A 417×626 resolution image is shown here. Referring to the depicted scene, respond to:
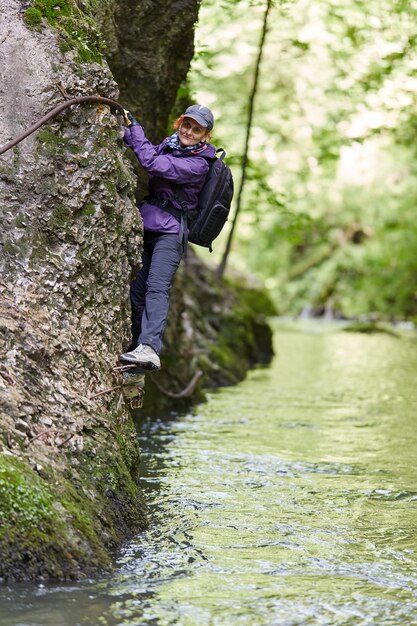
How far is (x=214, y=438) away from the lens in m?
9.88

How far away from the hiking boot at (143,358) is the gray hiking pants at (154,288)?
0.10 metres

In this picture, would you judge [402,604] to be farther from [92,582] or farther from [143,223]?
[143,223]

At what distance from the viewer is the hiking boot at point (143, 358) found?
6328 mm

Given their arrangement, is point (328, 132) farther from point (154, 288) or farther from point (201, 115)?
point (154, 288)

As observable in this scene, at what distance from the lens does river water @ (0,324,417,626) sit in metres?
4.67

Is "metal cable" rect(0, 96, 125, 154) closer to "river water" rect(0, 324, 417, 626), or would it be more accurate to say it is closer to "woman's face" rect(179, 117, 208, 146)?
"woman's face" rect(179, 117, 208, 146)

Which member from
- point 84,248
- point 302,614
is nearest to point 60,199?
point 84,248

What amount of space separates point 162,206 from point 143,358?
1.27 meters

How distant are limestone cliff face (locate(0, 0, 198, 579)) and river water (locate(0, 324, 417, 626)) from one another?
34cm

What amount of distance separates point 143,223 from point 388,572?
3049 millimetres

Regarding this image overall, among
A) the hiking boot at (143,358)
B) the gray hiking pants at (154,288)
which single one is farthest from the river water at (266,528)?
the gray hiking pants at (154,288)

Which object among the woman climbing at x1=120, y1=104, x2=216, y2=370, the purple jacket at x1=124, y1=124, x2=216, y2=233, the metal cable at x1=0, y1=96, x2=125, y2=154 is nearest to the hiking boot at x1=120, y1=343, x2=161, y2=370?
the woman climbing at x1=120, y1=104, x2=216, y2=370

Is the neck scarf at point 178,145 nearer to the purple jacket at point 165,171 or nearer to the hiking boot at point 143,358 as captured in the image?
the purple jacket at point 165,171

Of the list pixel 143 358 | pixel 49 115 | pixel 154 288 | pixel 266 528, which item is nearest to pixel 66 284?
pixel 143 358
